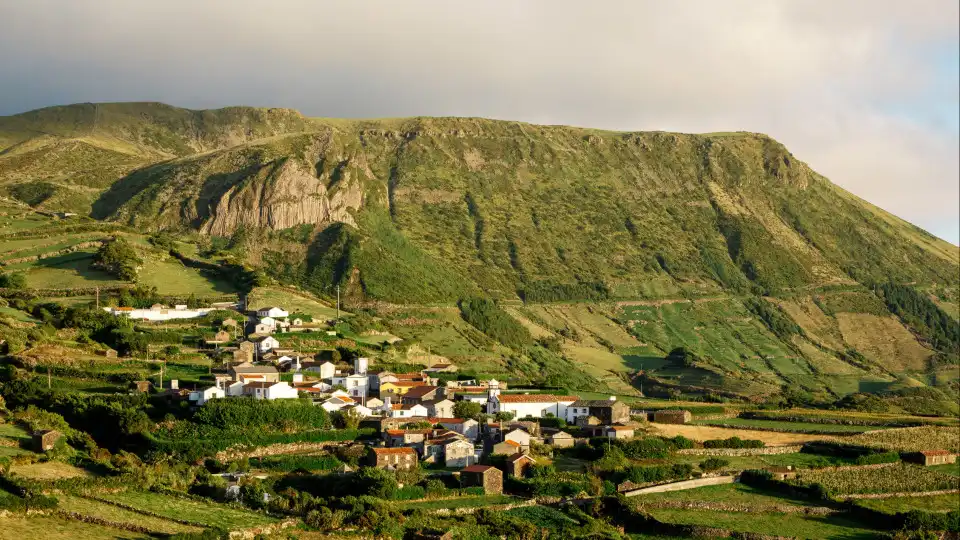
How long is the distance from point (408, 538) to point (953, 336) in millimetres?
146417

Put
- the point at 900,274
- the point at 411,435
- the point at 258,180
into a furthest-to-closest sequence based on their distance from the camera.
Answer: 1. the point at 900,274
2. the point at 258,180
3. the point at 411,435

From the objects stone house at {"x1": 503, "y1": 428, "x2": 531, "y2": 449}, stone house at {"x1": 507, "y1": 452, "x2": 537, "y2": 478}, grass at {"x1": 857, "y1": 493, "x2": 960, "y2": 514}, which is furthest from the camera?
stone house at {"x1": 503, "y1": 428, "x2": 531, "y2": 449}

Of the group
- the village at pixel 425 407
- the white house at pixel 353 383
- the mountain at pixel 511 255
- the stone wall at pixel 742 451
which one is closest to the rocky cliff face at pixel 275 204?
the mountain at pixel 511 255

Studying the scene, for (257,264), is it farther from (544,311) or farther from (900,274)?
(900,274)

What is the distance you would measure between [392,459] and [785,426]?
34736mm

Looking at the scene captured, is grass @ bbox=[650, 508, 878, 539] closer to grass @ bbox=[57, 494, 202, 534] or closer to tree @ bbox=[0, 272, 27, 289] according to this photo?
grass @ bbox=[57, 494, 202, 534]

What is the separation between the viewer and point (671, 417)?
79.6 metres

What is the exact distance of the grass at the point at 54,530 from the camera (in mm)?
39688

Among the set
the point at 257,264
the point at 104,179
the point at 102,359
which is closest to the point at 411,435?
the point at 102,359

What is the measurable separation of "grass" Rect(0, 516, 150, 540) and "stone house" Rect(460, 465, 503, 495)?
17999 millimetres

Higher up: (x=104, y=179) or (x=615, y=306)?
(x=104, y=179)

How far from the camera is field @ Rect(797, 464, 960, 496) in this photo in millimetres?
64562

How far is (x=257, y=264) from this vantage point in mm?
139000

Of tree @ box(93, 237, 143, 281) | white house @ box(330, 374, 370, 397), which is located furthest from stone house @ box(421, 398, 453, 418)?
tree @ box(93, 237, 143, 281)
